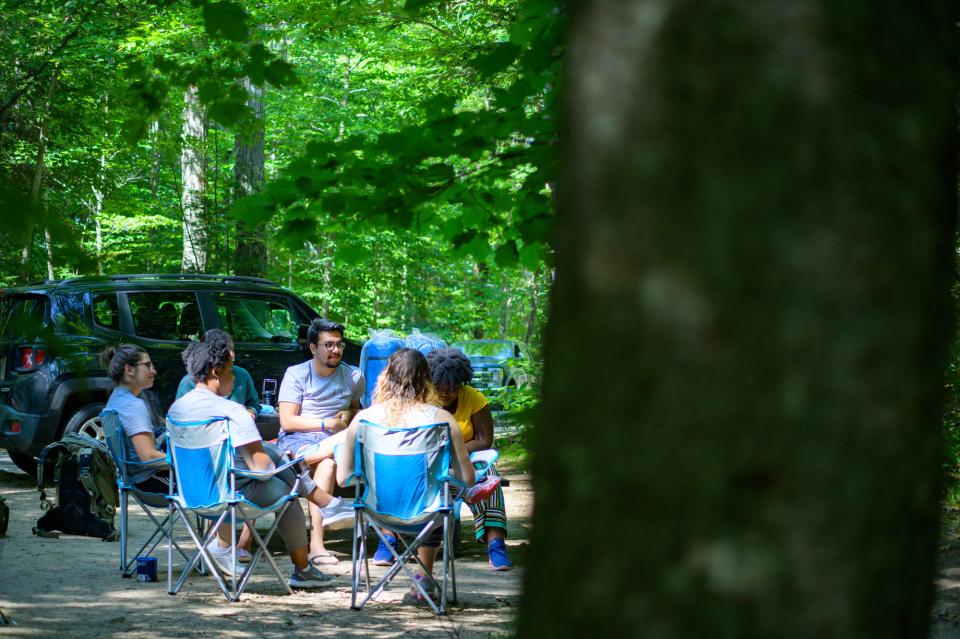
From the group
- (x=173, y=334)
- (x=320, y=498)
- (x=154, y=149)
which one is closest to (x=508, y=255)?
(x=320, y=498)

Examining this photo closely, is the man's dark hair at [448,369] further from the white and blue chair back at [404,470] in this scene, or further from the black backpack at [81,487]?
the black backpack at [81,487]

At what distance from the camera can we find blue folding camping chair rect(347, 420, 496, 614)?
6.10 metres

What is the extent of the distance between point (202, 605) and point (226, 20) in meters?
3.28

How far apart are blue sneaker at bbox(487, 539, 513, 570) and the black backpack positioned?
2.66m

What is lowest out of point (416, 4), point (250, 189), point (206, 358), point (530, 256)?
point (206, 358)

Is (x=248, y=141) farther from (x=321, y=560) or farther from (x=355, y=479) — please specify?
(x=321, y=560)

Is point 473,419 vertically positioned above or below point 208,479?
above

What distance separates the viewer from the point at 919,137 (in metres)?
1.41

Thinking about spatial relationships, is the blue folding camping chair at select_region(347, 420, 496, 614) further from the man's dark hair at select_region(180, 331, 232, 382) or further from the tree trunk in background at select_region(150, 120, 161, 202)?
the tree trunk in background at select_region(150, 120, 161, 202)

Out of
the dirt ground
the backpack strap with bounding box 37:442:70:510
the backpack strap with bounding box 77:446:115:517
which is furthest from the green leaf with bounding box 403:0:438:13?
the backpack strap with bounding box 37:442:70:510

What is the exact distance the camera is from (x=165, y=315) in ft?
35.8

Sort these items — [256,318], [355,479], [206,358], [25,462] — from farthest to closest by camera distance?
[25,462]
[256,318]
[206,358]
[355,479]

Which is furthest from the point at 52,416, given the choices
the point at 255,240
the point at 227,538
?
the point at 255,240

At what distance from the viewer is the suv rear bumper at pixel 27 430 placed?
→ 32.4 feet
